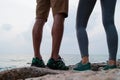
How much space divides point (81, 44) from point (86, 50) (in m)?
0.16

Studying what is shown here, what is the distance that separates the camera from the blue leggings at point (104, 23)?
7.18m

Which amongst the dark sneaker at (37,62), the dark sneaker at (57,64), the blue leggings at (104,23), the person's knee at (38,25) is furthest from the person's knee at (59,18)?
the dark sneaker at (37,62)

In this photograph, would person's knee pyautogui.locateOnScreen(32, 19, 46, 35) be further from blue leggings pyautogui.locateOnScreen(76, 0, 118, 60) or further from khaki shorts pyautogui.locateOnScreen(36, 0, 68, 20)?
blue leggings pyautogui.locateOnScreen(76, 0, 118, 60)

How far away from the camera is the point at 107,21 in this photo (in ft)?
23.9

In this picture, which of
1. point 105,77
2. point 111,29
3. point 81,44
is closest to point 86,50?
point 81,44

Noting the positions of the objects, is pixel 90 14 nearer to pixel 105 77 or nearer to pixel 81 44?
pixel 81 44

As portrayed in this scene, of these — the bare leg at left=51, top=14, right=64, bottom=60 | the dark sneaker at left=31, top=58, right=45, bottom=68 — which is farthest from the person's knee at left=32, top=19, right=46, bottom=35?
the dark sneaker at left=31, top=58, right=45, bottom=68

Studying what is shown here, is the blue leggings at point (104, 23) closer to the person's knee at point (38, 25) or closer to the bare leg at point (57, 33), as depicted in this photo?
the bare leg at point (57, 33)

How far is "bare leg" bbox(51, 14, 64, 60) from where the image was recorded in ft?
24.8

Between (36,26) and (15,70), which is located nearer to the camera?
(15,70)

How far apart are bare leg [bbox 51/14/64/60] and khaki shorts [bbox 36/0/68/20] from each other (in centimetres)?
12

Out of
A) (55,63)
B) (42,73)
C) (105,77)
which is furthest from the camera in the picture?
(55,63)

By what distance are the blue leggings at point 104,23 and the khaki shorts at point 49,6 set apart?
35 cm

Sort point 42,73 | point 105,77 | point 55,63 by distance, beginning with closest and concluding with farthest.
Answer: point 105,77 < point 42,73 < point 55,63
